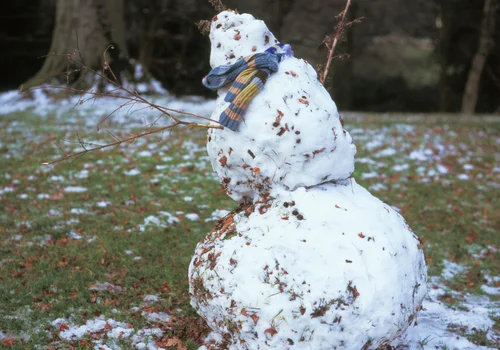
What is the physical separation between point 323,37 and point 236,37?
14.1 metres

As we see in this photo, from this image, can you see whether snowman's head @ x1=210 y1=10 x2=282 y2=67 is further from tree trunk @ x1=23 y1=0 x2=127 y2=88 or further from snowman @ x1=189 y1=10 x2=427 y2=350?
tree trunk @ x1=23 y1=0 x2=127 y2=88

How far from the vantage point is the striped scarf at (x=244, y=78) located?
346 centimetres

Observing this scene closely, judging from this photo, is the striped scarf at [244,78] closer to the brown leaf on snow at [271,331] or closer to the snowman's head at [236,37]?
the snowman's head at [236,37]

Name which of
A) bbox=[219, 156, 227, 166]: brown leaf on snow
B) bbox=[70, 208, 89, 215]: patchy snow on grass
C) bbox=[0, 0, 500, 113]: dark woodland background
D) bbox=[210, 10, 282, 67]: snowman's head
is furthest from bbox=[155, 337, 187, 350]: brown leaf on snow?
bbox=[0, 0, 500, 113]: dark woodland background

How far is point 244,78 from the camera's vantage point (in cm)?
352

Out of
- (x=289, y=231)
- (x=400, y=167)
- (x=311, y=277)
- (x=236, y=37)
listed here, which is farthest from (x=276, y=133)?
(x=400, y=167)

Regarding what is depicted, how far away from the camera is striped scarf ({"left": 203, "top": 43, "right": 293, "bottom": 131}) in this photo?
3.46 m

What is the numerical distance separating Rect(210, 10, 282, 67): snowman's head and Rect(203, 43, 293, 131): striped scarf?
9 centimetres

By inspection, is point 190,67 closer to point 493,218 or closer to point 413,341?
point 493,218

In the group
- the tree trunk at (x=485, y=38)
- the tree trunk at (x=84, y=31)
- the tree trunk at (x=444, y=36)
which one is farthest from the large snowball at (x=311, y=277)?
the tree trunk at (x=444, y=36)

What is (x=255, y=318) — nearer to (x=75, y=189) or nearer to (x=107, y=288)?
(x=107, y=288)

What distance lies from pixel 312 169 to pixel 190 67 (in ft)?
53.5

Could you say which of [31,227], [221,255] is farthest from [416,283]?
[31,227]

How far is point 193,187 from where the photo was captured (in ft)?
26.1
